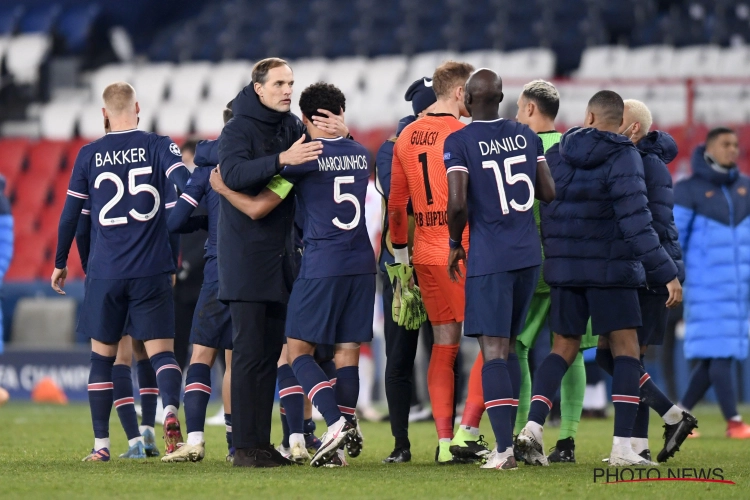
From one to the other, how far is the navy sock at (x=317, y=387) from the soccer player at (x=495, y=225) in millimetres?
752

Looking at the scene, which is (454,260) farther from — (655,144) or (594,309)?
(655,144)

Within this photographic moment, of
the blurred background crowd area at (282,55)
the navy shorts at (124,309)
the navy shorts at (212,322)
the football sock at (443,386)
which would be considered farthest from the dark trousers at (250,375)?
the blurred background crowd area at (282,55)

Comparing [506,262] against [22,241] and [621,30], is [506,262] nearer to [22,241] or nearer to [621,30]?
[22,241]

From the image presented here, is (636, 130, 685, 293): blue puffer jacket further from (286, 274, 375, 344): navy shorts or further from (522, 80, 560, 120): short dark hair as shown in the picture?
(286, 274, 375, 344): navy shorts

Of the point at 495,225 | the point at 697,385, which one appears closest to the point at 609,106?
the point at 495,225

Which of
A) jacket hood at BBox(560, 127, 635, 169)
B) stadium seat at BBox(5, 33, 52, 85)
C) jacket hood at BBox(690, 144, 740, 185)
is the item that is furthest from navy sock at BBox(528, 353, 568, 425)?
stadium seat at BBox(5, 33, 52, 85)

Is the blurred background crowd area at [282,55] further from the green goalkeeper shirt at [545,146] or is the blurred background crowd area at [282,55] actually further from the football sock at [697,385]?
the green goalkeeper shirt at [545,146]

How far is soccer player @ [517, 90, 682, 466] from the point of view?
6.14 metres

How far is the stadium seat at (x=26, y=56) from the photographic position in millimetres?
19328

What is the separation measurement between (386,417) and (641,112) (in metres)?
4.79

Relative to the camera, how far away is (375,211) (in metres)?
10.6

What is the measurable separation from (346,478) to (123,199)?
2.13m

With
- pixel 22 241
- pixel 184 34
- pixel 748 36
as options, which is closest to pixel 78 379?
pixel 22 241
